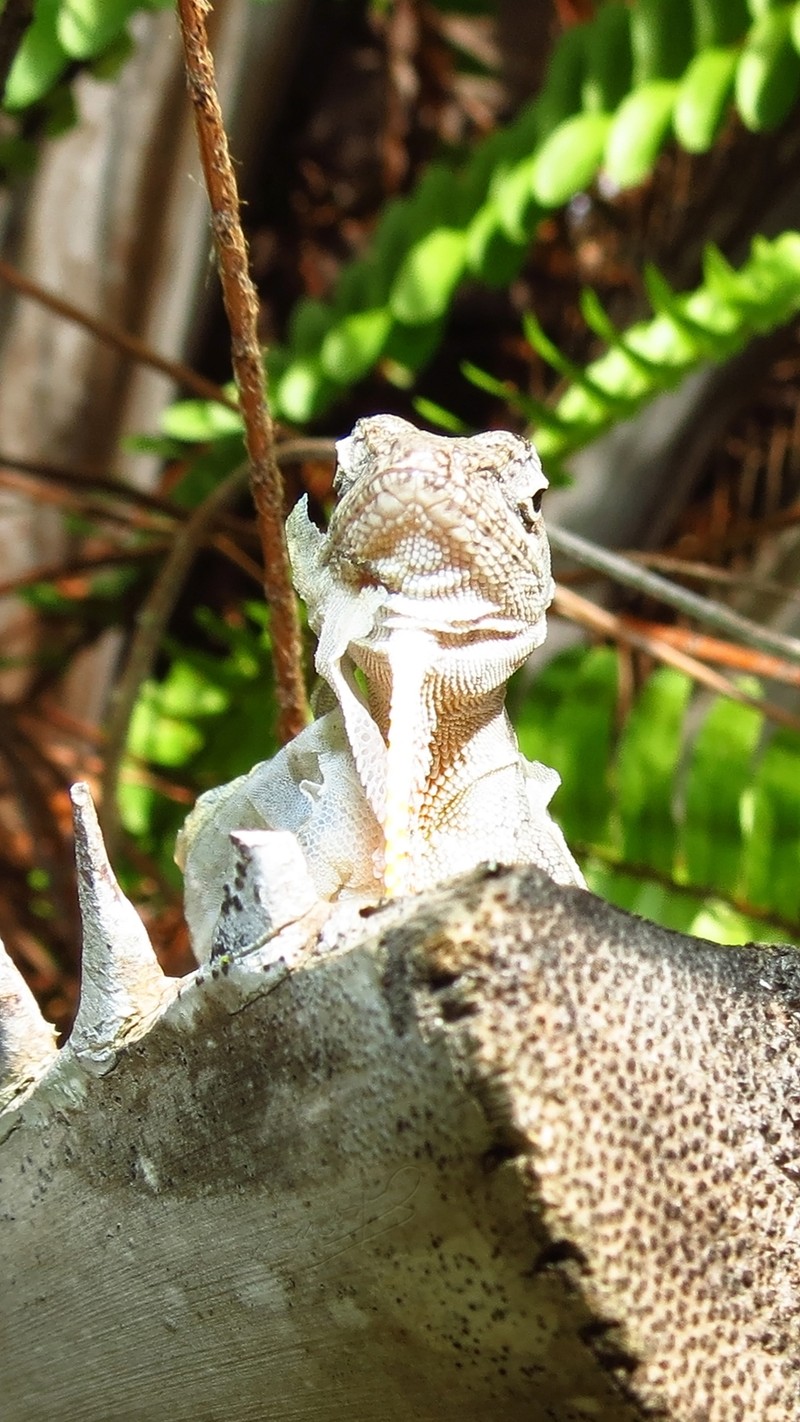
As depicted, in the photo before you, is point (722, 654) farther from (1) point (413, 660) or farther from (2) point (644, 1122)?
(2) point (644, 1122)

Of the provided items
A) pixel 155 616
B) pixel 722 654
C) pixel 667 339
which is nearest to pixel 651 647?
pixel 722 654

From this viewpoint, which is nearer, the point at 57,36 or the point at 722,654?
the point at 57,36

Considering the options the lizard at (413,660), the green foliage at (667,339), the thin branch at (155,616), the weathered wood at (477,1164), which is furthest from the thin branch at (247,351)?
the green foliage at (667,339)

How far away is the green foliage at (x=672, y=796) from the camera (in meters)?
1.72

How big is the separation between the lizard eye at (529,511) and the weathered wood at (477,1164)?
31cm

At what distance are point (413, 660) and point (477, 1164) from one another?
34 centimetres

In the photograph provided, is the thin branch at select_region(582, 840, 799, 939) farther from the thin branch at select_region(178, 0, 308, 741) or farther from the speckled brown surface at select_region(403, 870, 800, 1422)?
the speckled brown surface at select_region(403, 870, 800, 1422)

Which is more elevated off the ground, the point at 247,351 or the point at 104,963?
the point at 247,351

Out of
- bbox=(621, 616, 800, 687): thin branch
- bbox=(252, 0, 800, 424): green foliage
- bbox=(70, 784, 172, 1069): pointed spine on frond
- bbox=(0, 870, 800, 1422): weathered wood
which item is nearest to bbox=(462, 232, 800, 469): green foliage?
bbox=(252, 0, 800, 424): green foliage

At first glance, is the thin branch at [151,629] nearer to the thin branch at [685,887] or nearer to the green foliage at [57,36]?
the green foliage at [57,36]

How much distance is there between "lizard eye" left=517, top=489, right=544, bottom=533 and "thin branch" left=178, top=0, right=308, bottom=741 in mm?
206

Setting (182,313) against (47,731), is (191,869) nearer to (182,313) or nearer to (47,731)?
(47,731)

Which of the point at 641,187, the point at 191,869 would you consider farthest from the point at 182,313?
the point at 191,869

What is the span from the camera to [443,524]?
76 centimetres
